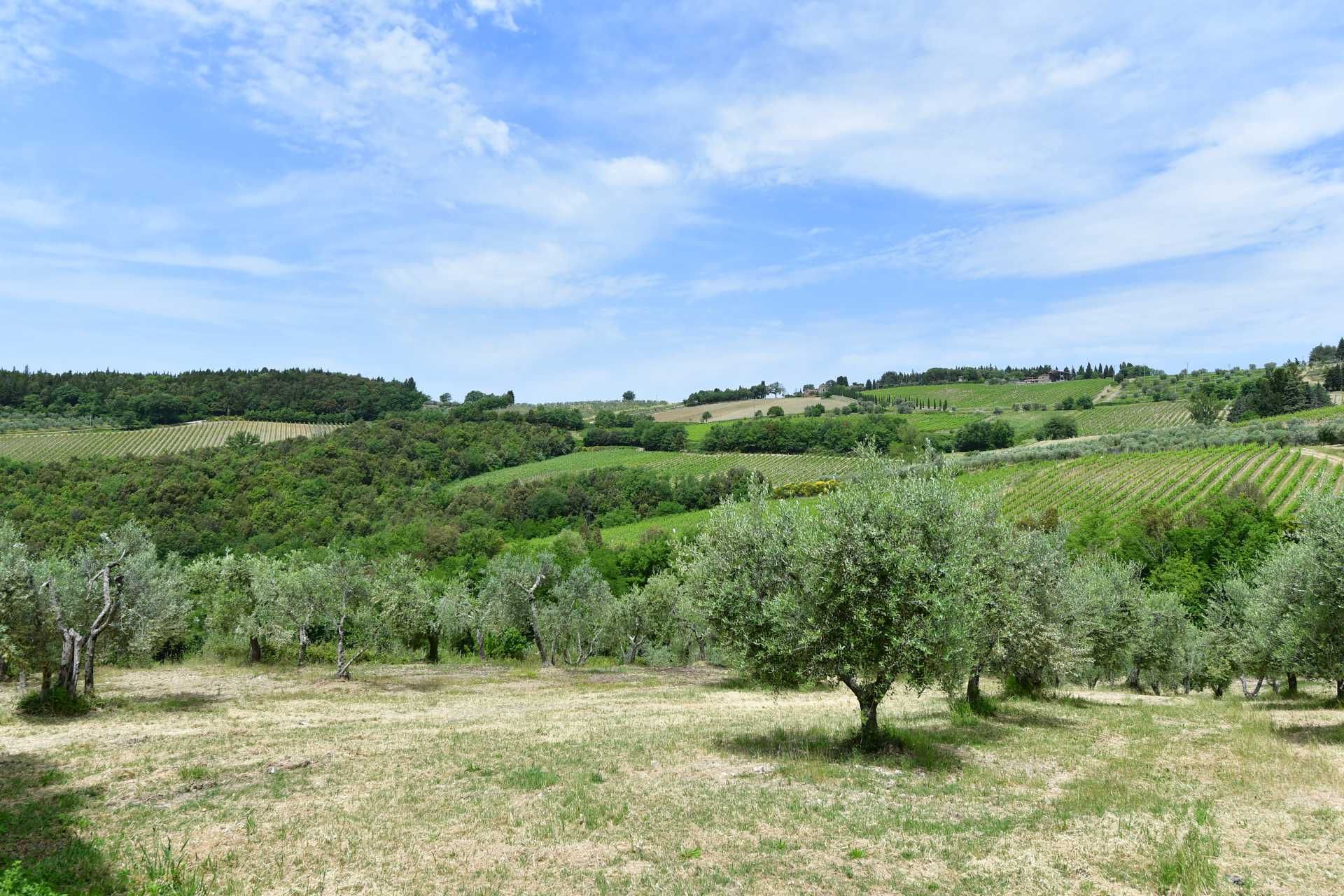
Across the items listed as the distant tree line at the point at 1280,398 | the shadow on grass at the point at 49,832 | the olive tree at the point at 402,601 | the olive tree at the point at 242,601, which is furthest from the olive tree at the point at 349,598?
the distant tree line at the point at 1280,398

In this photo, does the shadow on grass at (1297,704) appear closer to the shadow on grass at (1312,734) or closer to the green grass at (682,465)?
the shadow on grass at (1312,734)

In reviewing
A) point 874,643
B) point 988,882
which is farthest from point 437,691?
point 988,882

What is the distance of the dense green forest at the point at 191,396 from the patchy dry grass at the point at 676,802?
6352 inches

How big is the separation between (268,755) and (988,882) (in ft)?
68.6

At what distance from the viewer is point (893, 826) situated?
1506 cm

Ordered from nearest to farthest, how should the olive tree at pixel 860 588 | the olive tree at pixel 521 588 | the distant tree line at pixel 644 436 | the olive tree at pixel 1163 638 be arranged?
the olive tree at pixel 860 588, the olive tree at pixel 1163 638, the olive tree at pixel 521 588, the distant tree line at pixel 644 436

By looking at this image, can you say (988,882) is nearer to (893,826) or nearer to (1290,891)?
(893,826)

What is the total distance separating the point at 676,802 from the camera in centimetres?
1683

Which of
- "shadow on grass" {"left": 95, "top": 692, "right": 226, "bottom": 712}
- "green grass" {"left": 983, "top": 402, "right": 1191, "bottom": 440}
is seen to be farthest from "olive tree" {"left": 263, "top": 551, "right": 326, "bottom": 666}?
"green grass" {"left": 983, "top": 402, "right": 1191, "bottom": 440}

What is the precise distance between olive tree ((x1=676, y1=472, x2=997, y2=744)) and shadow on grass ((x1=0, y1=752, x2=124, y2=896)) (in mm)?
15979

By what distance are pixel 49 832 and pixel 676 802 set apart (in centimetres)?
1359

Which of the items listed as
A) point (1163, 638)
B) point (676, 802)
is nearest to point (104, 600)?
point (676, 802)

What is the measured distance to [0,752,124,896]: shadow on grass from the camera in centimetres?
1195

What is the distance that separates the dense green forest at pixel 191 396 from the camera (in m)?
157
